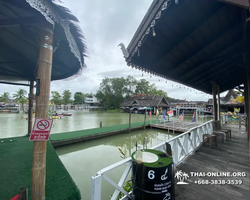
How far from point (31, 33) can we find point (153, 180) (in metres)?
2.56

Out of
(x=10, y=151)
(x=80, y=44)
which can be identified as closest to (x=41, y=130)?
(x=80, y=44)

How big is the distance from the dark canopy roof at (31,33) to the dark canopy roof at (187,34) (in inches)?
37.8

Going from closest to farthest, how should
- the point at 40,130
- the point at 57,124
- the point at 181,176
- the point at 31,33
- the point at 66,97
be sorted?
the point at 40,130, the point at 31,33, the point at 181,176, the point at 57,124, the point at 66,97

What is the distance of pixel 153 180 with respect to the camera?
4.36 ft

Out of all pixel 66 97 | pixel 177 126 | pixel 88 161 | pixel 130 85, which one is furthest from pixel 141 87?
pixel 88 161

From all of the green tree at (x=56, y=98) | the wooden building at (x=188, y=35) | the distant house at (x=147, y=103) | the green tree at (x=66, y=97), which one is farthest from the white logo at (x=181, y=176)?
the green tree at (x=66, y=97)

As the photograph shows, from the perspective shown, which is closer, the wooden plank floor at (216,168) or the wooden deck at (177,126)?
the wooden plank floor at (216,168)

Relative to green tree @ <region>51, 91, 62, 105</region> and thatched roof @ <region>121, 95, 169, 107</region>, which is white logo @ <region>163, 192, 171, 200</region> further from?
green tree @ <region>51, 91, 62, 105</region>

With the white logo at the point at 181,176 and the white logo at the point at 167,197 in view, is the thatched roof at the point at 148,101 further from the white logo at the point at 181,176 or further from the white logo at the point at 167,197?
the white logo at the point at 167,197

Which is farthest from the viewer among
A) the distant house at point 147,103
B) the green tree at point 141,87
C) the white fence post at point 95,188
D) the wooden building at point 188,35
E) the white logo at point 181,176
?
the green tree at point 141,87

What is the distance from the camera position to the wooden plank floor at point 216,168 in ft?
5.83

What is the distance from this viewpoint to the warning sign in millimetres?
1169

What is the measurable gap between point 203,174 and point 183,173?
14.5 inches

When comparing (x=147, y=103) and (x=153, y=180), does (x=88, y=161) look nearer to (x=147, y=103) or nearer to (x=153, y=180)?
(x=153, y=180)
